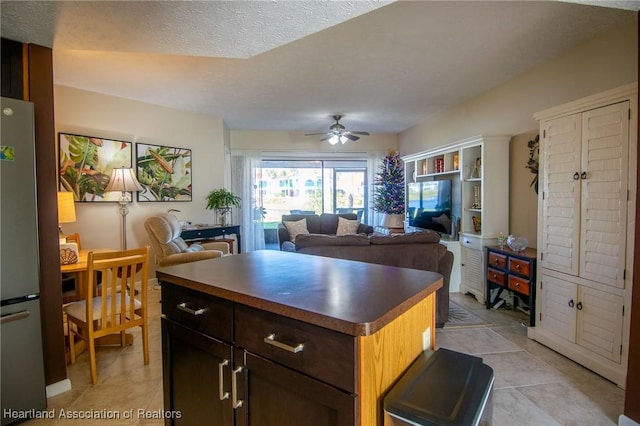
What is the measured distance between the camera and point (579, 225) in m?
2.48

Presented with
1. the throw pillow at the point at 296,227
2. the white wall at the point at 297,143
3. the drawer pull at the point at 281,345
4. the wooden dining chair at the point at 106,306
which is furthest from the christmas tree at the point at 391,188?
the drawer pull at the point at 281,345

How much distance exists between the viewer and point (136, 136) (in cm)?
476

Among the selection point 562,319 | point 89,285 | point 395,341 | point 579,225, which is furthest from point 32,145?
point 562,319

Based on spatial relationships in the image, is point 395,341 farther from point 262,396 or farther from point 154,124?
point 154,124

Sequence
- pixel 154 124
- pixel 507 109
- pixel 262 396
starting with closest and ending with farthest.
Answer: pixel 262 396, pixel 507 109, pixel 154 124

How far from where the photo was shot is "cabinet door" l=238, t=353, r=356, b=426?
36.0 inches

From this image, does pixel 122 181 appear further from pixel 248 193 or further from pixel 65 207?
pixel 248 193

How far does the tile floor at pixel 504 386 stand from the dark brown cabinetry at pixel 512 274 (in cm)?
43

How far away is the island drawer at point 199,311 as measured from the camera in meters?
1.21

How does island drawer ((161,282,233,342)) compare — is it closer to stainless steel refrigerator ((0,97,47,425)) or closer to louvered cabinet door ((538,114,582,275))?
stainless steel refrigerator ((0,97,47,425))

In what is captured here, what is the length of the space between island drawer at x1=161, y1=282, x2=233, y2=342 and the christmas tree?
5.83m

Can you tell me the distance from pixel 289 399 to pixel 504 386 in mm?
1894

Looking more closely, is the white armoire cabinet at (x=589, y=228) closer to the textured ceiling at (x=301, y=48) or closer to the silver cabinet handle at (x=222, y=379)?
the textured ceiling at (x=301, y=48)

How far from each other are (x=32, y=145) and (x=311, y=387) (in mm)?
2084
